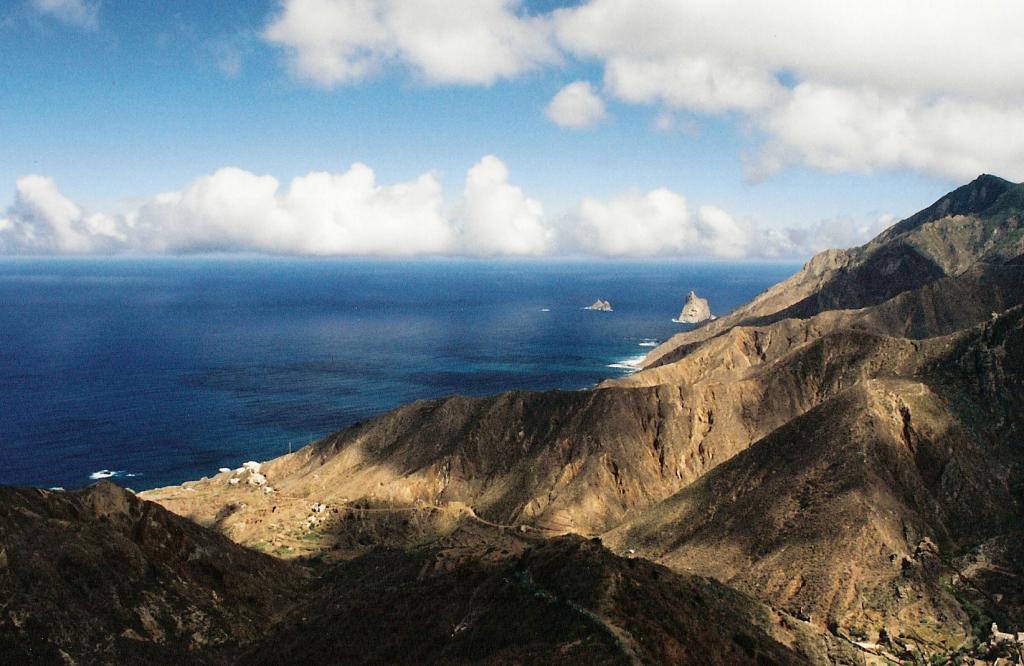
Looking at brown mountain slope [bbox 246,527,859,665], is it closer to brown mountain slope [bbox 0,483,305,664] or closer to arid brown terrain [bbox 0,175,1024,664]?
arid brown terrain [bbox 0,175,1024,664]

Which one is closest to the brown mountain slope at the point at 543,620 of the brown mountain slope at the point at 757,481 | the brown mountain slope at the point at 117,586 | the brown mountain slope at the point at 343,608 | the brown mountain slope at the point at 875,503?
the brown mountain slope at the point at 343,608

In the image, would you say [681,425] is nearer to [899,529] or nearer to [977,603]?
[899,529]

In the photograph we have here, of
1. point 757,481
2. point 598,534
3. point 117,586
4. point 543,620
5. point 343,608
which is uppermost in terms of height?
point 543,620

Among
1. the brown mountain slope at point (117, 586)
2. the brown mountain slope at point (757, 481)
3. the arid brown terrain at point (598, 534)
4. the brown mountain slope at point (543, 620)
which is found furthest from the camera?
the brown mountain slope at point (757, 481)

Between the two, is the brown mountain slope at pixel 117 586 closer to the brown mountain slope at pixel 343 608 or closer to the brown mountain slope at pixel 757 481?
the brown mountain slope at pixel 343 608

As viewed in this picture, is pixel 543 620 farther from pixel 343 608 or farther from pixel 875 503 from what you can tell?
pixel 875 503

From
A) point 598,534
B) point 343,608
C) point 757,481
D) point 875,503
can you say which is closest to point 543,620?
point 343,608

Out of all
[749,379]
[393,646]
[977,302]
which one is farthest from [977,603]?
[977,302]
